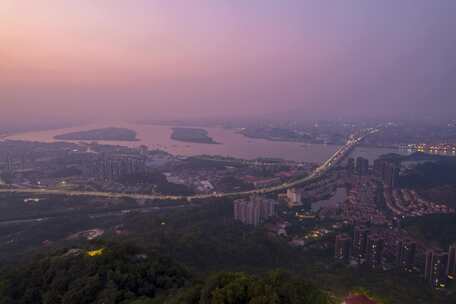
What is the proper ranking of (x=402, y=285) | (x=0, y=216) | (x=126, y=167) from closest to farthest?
(x=402, y=285), (x=0, y=216), (x=126, y=167)

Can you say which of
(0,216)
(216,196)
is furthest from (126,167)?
(0,216)

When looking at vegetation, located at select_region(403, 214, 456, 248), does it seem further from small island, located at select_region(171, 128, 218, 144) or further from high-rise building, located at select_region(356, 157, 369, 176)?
small island, located at select_region(171, 128, 218, 144)

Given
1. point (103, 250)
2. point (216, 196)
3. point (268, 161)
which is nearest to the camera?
point (103, 250)

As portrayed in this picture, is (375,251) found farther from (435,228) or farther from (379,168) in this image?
(379,168)

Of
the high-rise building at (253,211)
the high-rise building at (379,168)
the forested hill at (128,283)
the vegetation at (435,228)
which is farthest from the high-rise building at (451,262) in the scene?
the high-rise building at (379,168)

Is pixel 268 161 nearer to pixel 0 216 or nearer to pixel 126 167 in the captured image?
pixel 126 167

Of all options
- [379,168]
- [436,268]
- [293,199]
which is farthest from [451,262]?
[379,168]

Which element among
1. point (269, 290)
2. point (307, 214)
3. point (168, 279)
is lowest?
point (307, 214)
